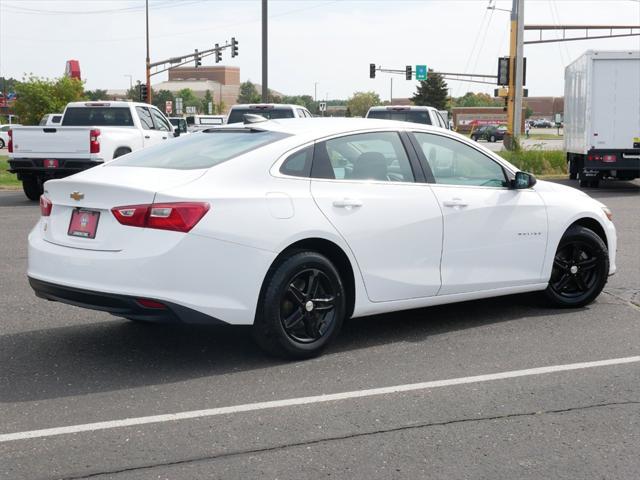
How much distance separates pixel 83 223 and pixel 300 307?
1461mm

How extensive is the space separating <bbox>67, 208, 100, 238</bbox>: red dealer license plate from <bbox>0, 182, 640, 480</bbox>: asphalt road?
0.85m

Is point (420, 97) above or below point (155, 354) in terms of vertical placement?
above

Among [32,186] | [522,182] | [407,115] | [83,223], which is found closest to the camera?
[83,223]

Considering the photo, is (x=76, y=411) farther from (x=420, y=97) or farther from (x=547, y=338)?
(x=420, y=97)

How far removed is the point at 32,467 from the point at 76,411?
2.64ft

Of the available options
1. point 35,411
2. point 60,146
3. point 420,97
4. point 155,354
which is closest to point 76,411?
point 35,411

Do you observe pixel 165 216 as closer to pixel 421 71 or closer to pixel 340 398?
pixel 340 398

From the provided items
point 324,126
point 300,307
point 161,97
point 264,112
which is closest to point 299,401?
point 300,307

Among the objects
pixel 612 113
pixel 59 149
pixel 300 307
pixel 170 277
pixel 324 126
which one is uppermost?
pixel 612 113

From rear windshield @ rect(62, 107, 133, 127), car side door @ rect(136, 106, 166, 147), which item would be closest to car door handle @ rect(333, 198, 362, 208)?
car side door @ rect(136, 106, 166, 147)

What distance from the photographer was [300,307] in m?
6.07

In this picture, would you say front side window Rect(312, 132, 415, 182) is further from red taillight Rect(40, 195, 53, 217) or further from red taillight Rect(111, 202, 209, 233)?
red taillight Rect(40, 195, 53, 217)

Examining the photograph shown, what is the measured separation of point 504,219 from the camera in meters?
7.23

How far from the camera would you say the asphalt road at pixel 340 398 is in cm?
435
